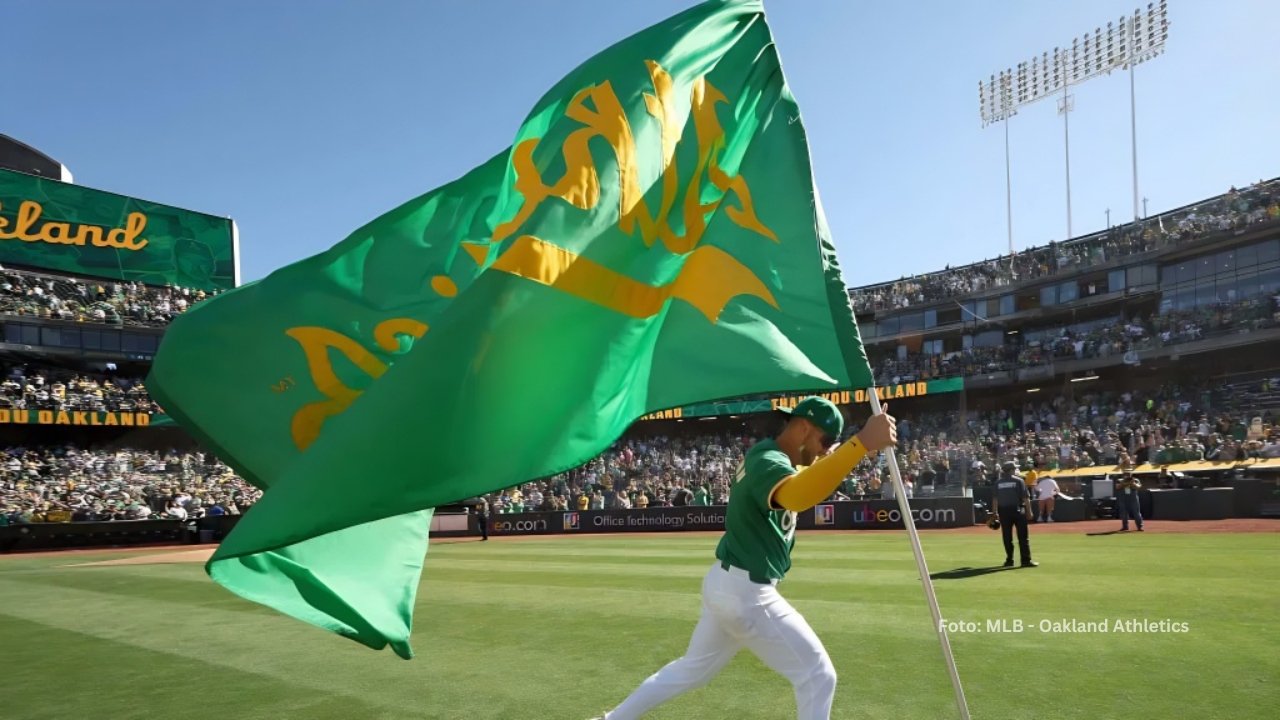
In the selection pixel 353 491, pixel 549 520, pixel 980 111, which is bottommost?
pixel 549 520

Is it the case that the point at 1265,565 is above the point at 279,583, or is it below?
below

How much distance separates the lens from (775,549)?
14.8 feet

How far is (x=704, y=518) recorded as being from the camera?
31.6 m

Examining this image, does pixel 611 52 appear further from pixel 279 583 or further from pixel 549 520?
pixel 549 520

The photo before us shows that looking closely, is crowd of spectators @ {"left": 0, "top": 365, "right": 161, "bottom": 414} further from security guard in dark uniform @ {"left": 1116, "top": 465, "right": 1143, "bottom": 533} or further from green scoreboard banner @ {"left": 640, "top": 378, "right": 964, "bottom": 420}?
security guard in dark uniform @ {"left": 1116, "top": 465, "right": 1143, "bottom": 533}

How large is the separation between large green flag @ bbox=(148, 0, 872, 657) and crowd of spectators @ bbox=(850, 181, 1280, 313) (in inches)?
1554

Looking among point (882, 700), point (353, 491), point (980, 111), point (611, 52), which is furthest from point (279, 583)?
point (980, 111)

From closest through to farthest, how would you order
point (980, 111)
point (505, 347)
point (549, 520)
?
point (505, 347), point (549, 520), point (980, 111)

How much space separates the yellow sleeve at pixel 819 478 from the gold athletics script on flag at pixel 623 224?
1.16m

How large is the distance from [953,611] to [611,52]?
7.60 m

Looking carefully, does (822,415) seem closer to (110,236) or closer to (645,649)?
(645,649)

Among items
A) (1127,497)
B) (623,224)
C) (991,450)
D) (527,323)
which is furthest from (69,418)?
(527,323)

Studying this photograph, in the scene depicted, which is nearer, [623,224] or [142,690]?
[623,224]

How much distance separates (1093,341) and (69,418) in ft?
161
